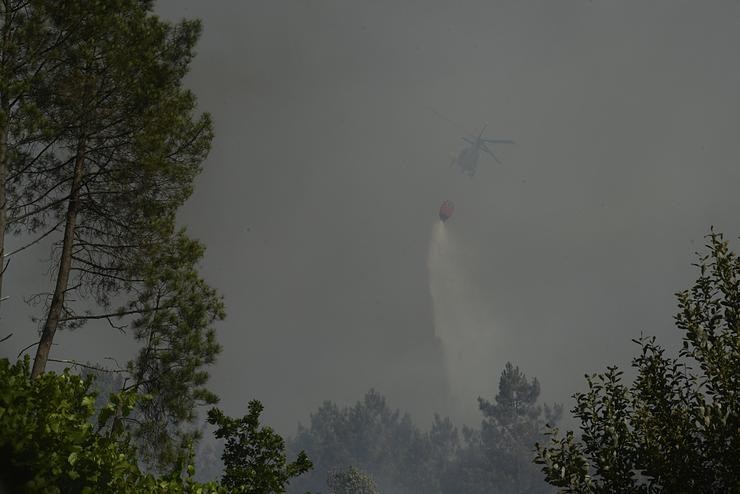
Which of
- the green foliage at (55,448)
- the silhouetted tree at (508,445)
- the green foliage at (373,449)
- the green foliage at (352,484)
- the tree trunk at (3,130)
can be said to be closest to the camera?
the green foliage at (55,448)

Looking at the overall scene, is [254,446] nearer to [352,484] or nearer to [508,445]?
[352,484]

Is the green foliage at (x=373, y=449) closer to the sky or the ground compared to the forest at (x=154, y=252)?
closer to the sky

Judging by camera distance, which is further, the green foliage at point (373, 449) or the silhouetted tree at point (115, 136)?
the green foliage at point (373, 449)

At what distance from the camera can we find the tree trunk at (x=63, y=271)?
12602mm

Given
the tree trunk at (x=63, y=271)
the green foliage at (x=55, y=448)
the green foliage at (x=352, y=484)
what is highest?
the green foliage at (x=352, y=484)

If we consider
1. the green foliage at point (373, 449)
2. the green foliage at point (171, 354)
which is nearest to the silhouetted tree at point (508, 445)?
the green foliage at point (373, 449)

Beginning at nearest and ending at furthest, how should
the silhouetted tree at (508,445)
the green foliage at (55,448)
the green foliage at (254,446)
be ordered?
the green foliage at (55,448) → the green foliage at (254,446) → the silhouetted tree at (508,445)

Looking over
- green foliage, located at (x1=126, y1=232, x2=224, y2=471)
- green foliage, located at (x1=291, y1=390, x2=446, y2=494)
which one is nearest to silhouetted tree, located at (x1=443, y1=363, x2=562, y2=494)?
green foliage, located at (x1=291, y1=390, x2=446, y2=494)

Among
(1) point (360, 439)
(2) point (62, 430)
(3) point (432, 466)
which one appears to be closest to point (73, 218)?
(2) point (62, 430)

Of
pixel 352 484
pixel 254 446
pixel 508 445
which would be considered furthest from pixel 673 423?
pixel 508 445

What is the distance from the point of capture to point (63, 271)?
13.6 m

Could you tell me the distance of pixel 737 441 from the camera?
228 inches

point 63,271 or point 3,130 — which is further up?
point 3,130

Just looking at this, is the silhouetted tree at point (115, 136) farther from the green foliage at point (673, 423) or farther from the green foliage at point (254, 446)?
the green foliage at point (673, 423)
